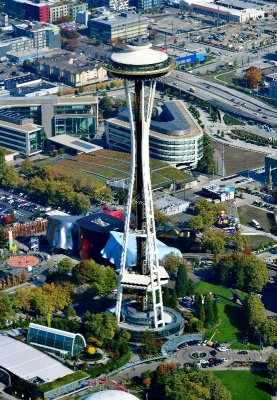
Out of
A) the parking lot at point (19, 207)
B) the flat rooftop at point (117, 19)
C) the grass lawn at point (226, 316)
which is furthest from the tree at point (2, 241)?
the flat rooftop at point (117, 19)

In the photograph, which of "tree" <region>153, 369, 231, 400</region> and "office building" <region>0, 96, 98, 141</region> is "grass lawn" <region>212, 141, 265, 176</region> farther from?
"tree" <region>153, 369, 231, 400</region>

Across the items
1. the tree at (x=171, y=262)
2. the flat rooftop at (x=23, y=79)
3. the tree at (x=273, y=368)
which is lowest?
the flat rooftop at (x=23, y=79)

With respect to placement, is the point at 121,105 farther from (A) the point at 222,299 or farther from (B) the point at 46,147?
(A) the point at 222,299

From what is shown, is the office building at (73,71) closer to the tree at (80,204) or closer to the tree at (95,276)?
the tree at (80,204)

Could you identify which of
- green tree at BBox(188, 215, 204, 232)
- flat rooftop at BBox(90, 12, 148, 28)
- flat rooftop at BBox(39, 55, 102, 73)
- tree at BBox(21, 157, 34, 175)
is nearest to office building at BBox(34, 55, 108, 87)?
flat rooftop at BBox(39, 55, 102, 73)

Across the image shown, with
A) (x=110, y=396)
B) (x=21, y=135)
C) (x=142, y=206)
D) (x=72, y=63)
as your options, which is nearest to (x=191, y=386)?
(x=110, y=396)
